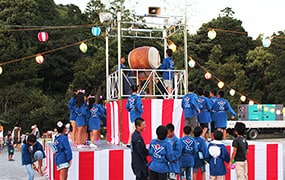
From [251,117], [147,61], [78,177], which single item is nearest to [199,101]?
[147,61]

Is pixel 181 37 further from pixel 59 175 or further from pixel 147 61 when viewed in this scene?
pixel 59 175

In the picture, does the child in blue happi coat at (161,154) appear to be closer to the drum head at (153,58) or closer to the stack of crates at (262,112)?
the drum head at (153,58)

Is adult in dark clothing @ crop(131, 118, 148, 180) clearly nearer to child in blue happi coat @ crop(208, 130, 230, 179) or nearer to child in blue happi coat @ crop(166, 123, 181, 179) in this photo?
child in blue happi coat @ crop(166, 123, 181, 179)

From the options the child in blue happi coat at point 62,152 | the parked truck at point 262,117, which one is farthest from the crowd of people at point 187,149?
the parked truck at point 262,117

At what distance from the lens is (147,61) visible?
36.3 feet

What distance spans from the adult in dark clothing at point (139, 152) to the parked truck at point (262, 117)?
18667mm

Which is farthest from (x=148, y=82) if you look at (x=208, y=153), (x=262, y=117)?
(x=262, y=117)

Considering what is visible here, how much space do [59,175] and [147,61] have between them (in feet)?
14.4

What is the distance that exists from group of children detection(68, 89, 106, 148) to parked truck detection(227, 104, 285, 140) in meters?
15.9

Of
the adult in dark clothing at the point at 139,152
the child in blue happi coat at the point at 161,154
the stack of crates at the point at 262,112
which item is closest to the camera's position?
the child in blue happi coat at the point at 161,154

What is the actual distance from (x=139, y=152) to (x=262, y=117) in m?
20.3

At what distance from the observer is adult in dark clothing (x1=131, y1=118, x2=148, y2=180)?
21.8ft

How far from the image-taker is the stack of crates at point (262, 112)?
82.5 ft

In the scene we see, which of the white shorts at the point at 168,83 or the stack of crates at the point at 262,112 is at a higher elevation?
the white shorts at the point at 168,83
